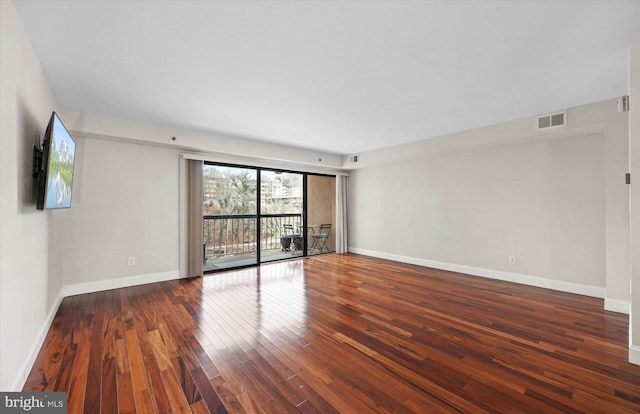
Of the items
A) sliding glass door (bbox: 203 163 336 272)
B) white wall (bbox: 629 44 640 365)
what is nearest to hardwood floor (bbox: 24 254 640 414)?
white wall (bbox: 629 44 640 365)

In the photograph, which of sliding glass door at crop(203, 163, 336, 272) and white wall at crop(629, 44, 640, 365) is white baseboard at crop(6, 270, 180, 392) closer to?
sliding glass door at crop(203, 163, 336, 272)

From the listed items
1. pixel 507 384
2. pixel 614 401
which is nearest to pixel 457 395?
pixel 507 384

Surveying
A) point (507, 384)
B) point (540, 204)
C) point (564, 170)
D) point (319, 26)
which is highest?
point (319, 26)

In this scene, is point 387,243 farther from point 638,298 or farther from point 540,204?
point 638,298

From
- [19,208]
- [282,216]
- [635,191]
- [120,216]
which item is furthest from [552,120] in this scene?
[120,216]

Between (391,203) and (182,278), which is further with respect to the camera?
(391,203)

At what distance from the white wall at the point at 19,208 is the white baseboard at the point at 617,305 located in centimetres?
545

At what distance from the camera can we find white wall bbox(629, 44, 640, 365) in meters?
2.07

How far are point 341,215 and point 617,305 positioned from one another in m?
4.86

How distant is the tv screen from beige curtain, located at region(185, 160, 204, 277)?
2.05 meters

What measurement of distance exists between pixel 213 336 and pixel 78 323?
1551mm

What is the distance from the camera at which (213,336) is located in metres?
2.46

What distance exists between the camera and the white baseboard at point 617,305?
119 inches

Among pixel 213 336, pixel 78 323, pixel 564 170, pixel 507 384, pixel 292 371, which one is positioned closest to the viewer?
pixel 507 384
